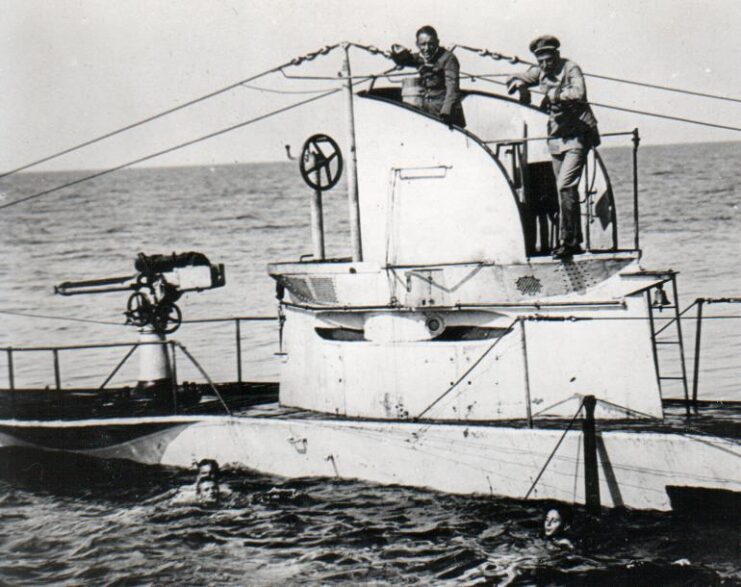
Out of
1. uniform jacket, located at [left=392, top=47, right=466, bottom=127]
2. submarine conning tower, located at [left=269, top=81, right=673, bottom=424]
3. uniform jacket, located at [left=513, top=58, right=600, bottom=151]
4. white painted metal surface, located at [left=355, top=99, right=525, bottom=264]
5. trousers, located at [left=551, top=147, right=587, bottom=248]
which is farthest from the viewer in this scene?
uniform jacket, located at [left=392, top=47, right=466, bottom=127]

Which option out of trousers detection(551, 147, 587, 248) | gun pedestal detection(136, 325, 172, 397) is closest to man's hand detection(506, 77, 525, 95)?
trousers detection(551, 147, 587, 248)

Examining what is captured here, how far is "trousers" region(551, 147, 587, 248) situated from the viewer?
1089 centimetres

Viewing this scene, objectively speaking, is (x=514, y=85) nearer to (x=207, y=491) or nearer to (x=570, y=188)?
(x=570, y=188)

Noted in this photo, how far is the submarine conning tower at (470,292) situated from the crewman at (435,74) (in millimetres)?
362

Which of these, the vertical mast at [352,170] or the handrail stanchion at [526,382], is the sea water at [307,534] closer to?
the handrail stanchion at [526,382]

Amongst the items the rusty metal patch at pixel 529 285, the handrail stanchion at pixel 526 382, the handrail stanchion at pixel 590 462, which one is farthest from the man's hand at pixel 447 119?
the handrail stanchion at pixel 590 462

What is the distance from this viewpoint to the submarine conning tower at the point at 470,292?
1109cm

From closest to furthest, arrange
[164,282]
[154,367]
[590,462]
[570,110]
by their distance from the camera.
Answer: [590,462] < [570,110] < [164,282] < [154,367]

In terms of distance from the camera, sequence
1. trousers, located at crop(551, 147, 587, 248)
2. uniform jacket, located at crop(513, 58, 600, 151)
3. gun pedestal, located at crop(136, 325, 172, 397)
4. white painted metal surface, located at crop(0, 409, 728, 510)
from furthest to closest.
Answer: gun pedestal, located at crop(136, 325, 172, 397) < trousers, located at crop(551, 147, 587, 248) < uniform jacket, located at crop(513, 58, 600, 151) < white painted metal surface, located at crop(0, 409, 728, 510)

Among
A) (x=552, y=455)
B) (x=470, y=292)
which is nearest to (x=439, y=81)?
(x=470, y=292)

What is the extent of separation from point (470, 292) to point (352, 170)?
219 centimetres

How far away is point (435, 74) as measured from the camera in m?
11.8

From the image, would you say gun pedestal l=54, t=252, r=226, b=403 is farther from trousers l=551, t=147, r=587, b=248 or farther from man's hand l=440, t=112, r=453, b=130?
trousers l=551, t=147, r=587, b=248

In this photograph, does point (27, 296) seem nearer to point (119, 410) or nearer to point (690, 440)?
point (119, 410)
